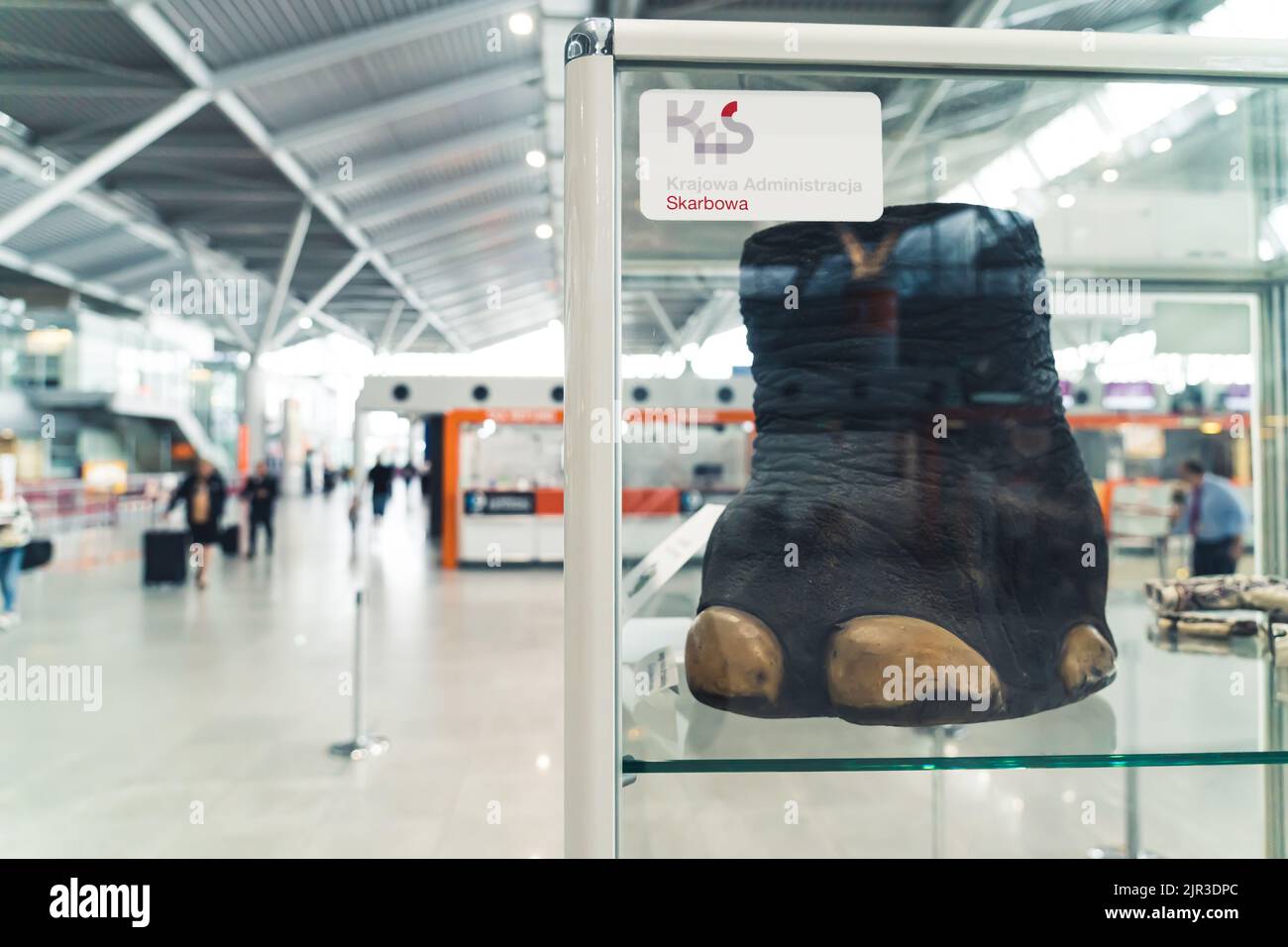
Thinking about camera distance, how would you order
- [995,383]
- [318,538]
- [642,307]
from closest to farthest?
1. [642,307]
2. [995,383]
3. [318,538]

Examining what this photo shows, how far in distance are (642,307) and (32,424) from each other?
32567 millimetres

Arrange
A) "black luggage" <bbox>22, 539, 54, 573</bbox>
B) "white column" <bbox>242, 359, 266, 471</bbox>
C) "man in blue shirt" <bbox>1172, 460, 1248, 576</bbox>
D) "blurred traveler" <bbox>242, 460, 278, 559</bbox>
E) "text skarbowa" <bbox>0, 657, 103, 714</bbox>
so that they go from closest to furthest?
"man in blue shirt" <bbox>1172, 460, 1248, 576</bbox> < "text skarbowa" <bbox>0, 657, 103, 714</bbox> < "black luggage" <bbox>22, 539, 54, 573</bbox> < "blurred traveler" <bbox>242, 460, 278, 559</bbox> < "white column" <bbox>242, 359, 266, 471</bbox>

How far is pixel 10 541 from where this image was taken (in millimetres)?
7344

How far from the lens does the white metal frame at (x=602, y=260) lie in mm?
881

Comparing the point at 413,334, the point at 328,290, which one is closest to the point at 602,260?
the point at 328,290

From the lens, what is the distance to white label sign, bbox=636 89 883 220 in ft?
3.07

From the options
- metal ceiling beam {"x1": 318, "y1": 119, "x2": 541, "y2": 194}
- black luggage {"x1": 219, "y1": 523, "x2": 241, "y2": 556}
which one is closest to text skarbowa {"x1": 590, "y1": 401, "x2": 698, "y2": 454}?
black luggage {"x1": 219, "y1": 523, "x2": 241, "y2": 556}

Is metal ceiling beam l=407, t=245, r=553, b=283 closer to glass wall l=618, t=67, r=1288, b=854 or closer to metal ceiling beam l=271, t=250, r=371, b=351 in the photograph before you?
metal ceiling beam l=271, t=250, r=371, b=351

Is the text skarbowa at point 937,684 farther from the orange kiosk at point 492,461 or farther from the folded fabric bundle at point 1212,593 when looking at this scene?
the orange kiosk at point 492,461

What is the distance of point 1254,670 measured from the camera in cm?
136

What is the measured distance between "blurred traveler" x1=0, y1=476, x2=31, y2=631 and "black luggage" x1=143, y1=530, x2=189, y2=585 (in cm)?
206
